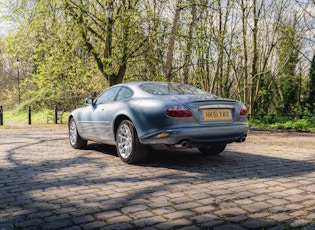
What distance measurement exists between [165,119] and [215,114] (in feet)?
Result: 2.74

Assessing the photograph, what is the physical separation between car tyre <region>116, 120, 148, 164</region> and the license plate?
3.77 feet

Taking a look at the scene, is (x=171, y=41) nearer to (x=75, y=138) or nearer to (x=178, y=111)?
(x=75, y=138)

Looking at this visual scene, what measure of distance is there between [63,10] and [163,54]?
6.21 m

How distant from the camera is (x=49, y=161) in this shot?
633cm

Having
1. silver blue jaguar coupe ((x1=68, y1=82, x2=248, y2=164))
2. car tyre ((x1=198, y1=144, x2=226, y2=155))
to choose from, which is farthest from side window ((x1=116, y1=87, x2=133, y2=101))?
car tyre ((x1=198, y1=144, x2=226, y2=155))

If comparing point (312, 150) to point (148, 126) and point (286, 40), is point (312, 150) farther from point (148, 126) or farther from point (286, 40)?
point (286, 40)

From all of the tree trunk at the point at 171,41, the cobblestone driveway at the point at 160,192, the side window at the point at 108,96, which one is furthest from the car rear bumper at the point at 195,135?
the tree trunk at the point at 171,41

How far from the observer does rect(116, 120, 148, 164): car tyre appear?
225 inches

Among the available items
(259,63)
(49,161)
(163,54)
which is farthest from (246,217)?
(259,63)

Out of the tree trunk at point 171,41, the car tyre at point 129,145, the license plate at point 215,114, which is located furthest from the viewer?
the tree trunk at point 171,41

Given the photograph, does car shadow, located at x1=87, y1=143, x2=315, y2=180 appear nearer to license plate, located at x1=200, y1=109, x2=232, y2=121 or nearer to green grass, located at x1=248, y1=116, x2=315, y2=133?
license plate, located at x1=200, y1=109, x2=232, y2=121

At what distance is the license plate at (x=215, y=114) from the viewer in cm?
536

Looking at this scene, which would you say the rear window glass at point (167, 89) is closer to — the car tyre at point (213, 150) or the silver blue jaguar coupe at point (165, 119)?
the silver blue jaguar coupe at point (165, 119)

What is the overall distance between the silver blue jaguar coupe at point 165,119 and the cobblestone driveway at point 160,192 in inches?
16.0
